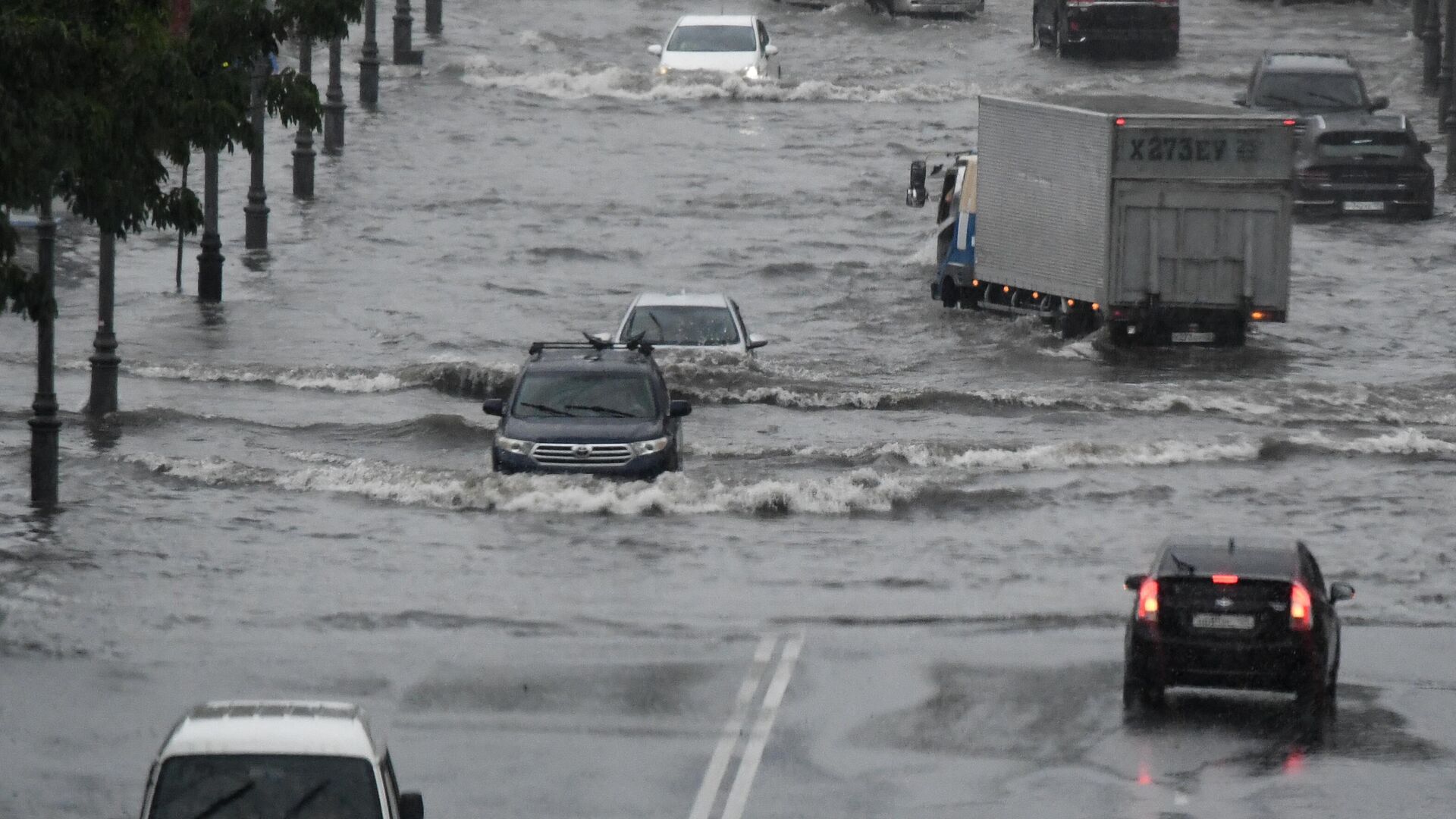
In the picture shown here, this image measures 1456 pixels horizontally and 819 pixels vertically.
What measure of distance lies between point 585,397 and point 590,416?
281 millimetres

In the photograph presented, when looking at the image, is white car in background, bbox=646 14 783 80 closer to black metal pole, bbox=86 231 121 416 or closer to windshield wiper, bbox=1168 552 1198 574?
black metal pole, bbox=86 231 121 416

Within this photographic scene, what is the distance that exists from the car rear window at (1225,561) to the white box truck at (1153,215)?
575 inches

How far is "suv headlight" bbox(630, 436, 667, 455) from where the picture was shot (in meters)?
22.5

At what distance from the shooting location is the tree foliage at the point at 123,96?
612 inches

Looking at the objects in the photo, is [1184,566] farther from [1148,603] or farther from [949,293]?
[949,293]

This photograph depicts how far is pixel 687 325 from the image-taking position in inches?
1126

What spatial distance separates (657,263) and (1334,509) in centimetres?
1586

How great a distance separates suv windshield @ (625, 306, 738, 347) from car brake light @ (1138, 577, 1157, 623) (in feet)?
42.9

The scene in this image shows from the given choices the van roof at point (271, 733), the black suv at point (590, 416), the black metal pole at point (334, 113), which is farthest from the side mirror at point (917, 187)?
the van roof at point (271, 733)

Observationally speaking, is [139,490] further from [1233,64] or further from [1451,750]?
[1233,64]

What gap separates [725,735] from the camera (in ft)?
48.8

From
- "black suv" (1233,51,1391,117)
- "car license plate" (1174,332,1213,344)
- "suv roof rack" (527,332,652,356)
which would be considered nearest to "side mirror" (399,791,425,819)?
"suv roof rack" (527,332,652,356)

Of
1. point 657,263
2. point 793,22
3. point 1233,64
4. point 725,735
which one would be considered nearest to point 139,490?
point 725,735

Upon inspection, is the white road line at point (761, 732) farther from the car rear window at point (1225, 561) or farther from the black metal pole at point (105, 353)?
the black metal pole at point (105, 353)
